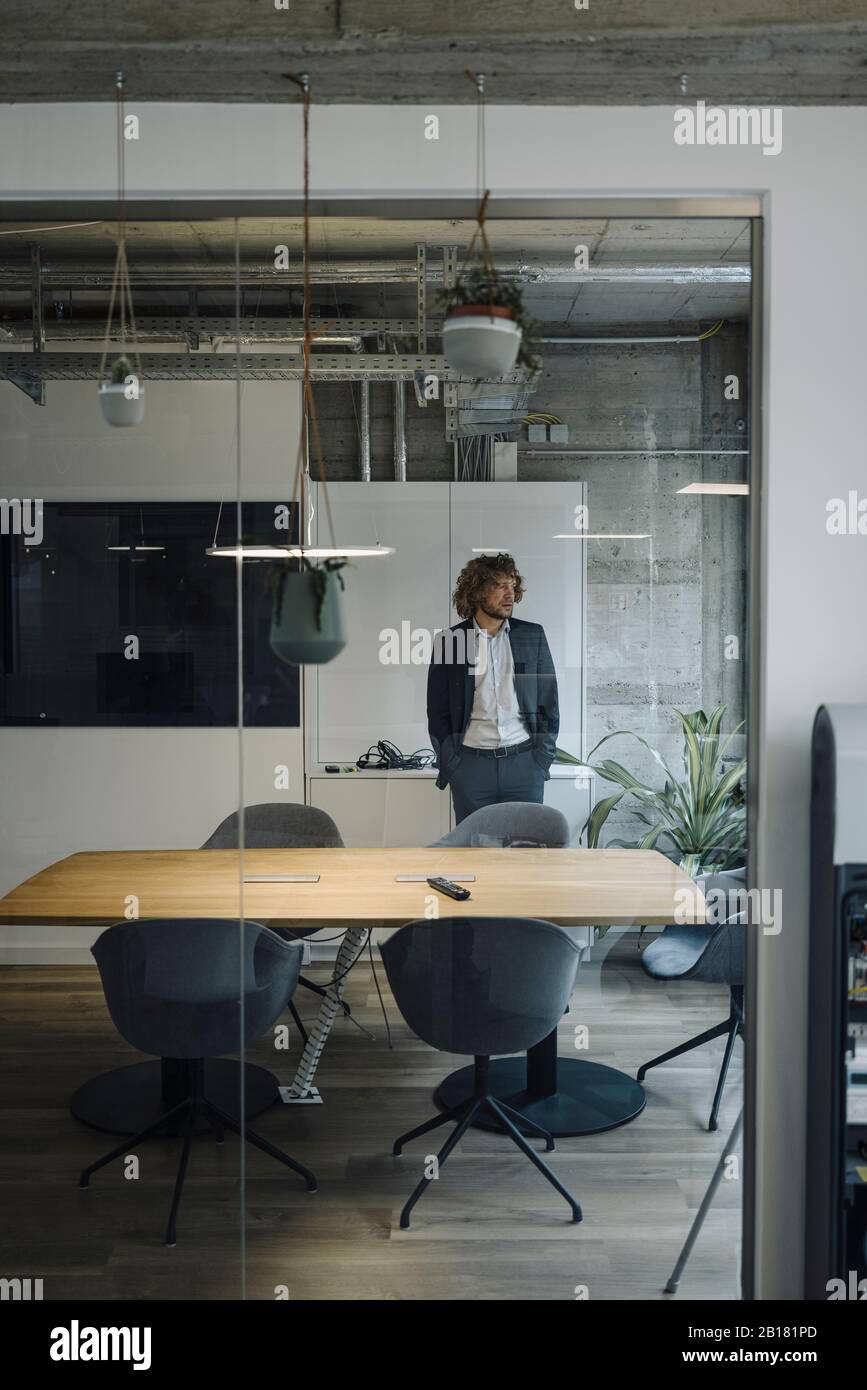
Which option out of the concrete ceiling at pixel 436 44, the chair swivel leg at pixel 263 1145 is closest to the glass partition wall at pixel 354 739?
the chair swivel leg at pixel 263 1145

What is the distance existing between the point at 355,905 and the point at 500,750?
0.52 meters

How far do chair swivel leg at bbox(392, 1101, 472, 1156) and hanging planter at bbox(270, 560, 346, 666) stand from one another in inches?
45.1

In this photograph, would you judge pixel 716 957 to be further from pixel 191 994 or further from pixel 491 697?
pixel 191 994

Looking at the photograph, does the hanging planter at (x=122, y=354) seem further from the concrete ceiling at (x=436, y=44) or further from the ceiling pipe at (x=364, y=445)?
the ceiling pipe at (x=364, y=445)

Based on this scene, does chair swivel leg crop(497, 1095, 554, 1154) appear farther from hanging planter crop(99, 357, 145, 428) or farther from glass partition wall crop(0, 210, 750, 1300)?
hanging planter crop(99, 357, 145, 428)

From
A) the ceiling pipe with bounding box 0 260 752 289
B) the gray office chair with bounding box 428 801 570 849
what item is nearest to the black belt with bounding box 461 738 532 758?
the gray office chair with bounding box 428 801 570 849

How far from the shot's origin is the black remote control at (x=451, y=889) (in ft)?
8.28

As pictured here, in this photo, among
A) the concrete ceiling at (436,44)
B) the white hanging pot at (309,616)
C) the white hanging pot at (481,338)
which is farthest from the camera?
the white hanging pot at (309,616)

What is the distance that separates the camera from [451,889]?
2527mm

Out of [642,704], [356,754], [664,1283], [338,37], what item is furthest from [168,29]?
[664,1283]

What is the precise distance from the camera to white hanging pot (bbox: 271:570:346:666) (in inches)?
98.0

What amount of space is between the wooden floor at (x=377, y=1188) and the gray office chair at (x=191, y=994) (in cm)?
4
